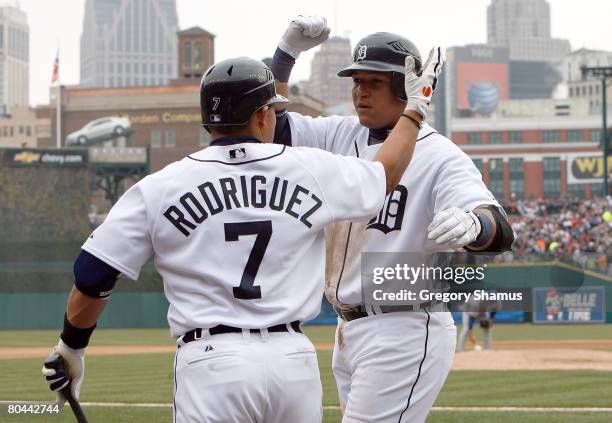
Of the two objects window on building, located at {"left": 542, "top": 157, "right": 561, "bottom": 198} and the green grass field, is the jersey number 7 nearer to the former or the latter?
the green grass field

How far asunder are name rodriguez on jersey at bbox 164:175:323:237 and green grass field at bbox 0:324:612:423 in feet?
23.9

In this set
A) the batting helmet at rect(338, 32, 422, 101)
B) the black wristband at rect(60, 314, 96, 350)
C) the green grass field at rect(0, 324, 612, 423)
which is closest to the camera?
the black wristband at rect(60, 314, 96, 350)

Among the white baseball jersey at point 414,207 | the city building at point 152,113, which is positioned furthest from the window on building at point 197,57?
the white baseball jersey at point 414,207

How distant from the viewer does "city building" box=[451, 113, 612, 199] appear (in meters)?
116

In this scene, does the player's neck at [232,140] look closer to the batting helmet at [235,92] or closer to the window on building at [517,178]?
the batting helmet at [235,92]

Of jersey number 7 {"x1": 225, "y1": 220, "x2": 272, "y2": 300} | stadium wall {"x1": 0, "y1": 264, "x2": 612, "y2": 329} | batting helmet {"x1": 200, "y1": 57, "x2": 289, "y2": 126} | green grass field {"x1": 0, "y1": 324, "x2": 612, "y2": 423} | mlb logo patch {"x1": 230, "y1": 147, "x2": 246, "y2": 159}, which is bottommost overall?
stadium wall {"x1": 0, "y1": 264, "x2": 612, "y2": 329}

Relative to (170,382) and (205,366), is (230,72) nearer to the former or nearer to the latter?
(205,366)

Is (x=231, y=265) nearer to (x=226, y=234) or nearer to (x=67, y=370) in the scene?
(x=226, y=234)

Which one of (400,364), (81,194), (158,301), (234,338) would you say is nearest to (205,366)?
(234,338)

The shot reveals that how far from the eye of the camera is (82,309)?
3822mm

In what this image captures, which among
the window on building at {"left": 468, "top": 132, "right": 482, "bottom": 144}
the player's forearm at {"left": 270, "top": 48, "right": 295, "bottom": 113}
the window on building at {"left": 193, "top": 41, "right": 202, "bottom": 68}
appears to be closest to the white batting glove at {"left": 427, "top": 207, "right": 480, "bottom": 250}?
the player's forearm at {"left": 270, "top": 48, "right": 295, "bottom": 113}

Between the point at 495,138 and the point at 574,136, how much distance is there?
951 cm

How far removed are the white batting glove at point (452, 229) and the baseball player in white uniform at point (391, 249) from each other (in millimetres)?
482

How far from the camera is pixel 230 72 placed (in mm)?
3949
